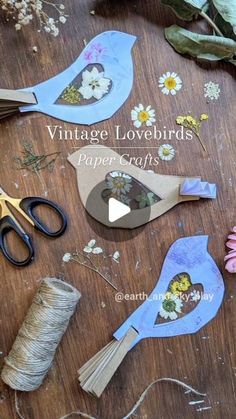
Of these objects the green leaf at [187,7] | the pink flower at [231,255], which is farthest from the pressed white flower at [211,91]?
the pink flower at [231,255]

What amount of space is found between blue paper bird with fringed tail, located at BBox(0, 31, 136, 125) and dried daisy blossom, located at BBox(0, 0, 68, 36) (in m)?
0.06

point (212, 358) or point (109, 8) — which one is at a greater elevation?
point (109, 8)

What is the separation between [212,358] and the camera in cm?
92

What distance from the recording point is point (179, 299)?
92 centimetres

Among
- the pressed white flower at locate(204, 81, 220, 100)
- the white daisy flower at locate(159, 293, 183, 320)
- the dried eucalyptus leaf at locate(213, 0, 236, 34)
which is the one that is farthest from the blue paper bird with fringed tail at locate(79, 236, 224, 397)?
the dried eucalyptus leaf at locate(213, 0, 236, 34)

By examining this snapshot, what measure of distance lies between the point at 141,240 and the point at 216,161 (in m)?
0.18

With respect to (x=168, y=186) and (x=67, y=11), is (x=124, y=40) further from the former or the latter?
(x=168, y=186)

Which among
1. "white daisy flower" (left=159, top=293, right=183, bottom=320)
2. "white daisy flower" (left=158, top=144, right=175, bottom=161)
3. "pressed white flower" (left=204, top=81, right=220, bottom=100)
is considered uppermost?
"pressed white flower" (left=204, top=81, right=220, bottom=100)

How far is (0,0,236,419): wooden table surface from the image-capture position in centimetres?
91

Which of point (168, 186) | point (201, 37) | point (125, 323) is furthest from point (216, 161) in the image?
point (125, 323)

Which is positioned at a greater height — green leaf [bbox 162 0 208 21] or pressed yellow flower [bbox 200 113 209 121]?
green leaf [bbox 162 0 208 21]

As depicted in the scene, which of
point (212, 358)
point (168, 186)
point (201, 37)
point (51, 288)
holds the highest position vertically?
point (201, 37)

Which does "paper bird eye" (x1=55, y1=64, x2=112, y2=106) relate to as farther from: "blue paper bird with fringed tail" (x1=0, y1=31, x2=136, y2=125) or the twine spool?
the twine spool

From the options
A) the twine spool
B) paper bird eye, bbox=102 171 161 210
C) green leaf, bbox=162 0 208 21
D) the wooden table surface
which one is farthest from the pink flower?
green leaf, bbox=162 0 208 21
